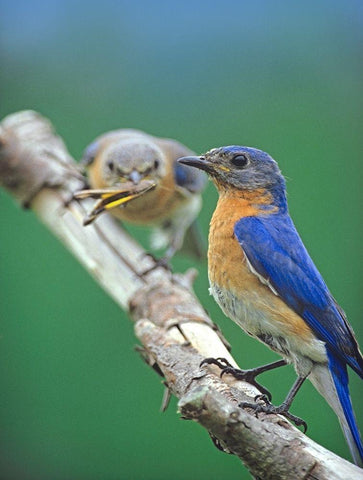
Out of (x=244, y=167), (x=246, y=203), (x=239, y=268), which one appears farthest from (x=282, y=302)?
(x=244, y=167)

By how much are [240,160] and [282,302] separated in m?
0.58

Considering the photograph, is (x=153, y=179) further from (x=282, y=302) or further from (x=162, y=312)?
(x=282, y=302)

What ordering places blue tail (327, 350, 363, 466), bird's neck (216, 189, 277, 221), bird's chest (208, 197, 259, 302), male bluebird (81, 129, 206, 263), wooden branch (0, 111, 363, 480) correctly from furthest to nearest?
male bluebird (81, 129, 206, 263) < bird's neck (216, 189, 277, 221) < bird's chest (208, 197, 259, 302) < blue tail (327, 350, 363, 466) < wooden branch (0, 111, 363, 480)

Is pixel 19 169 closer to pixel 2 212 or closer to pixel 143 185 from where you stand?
pixel 143 185

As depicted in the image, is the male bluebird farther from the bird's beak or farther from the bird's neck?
the bird's neck

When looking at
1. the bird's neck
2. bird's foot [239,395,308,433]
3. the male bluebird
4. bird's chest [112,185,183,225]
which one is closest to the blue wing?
the bird's neck

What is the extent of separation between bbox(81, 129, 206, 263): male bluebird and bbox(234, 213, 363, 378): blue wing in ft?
4.76

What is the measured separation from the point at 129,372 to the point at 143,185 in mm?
1587

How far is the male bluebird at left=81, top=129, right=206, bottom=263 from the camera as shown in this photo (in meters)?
4.25

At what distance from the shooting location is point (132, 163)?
4.23 metres

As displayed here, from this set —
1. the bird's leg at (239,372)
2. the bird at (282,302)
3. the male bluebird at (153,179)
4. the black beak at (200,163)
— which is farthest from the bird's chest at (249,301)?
the male bluebird at (153,179)

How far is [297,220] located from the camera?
5109mm

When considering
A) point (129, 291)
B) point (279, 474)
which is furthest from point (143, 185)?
point (279, 474)

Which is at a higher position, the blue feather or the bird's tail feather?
the blue feather
